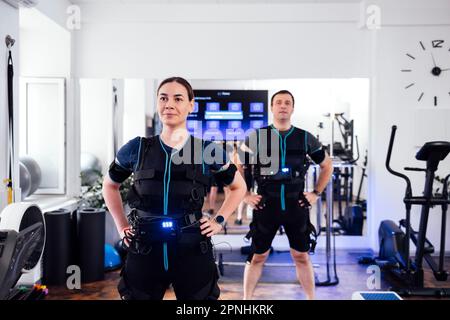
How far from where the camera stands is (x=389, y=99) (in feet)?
12.8

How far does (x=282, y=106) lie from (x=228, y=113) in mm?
1928

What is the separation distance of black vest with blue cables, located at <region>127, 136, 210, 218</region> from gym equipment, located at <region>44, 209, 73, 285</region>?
1897mm

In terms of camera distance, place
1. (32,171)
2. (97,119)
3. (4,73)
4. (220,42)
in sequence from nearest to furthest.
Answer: (4,73) → (32,171) → (220,42) → (97,119)

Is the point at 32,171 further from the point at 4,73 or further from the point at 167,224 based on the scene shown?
the point at 167,224

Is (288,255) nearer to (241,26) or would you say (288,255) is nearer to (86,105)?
(241,26)

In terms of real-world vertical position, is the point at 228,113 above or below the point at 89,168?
above

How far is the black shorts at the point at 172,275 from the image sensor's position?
139 cm

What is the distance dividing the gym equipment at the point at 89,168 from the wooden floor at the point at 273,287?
106cm

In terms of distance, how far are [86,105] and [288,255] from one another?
2.67m

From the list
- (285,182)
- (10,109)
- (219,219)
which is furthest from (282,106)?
(10,109)

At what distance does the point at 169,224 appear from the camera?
1.36 metres

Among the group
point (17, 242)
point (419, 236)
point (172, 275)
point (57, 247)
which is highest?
point (17, 242)

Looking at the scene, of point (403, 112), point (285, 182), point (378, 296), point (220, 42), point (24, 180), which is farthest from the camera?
point (220, 42)

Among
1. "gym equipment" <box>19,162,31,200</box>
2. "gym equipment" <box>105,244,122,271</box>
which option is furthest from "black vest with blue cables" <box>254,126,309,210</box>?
"gym equipment" <box>19,162,31,200</box>
